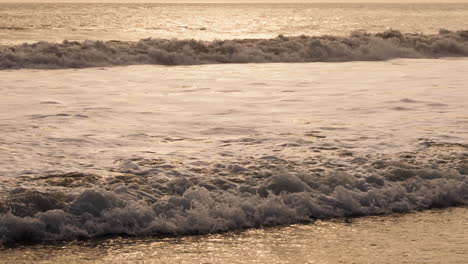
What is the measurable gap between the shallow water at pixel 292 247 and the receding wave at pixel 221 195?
0.23 metres

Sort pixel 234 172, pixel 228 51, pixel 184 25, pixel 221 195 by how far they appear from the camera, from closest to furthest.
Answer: pixel 221 195 → pixel 234 172 → pixel 228 51 → pixel 184 25

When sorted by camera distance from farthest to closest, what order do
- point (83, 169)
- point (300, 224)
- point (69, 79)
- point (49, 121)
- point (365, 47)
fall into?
1. point (365, 47)
2. point (69, 79)
3. point (49, 121)
4. point (83, 169)
5. point (300, 224)

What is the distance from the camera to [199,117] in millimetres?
11586

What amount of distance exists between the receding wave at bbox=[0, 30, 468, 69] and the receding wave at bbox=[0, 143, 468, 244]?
1423cm

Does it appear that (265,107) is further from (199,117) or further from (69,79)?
(69,79)

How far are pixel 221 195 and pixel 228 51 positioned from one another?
18.1 meters

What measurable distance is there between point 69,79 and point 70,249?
12.6m

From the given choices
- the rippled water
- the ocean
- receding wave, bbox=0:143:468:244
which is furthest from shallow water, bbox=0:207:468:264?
the rippled water

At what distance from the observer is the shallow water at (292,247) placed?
5.46 meters

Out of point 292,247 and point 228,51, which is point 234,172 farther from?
point 228,51

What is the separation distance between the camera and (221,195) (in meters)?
6.73

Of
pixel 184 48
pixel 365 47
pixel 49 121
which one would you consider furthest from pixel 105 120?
pixel 365 47

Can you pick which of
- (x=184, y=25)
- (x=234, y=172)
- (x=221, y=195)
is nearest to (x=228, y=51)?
(x=234, y=172)

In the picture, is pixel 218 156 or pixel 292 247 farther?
pixel 218 156
